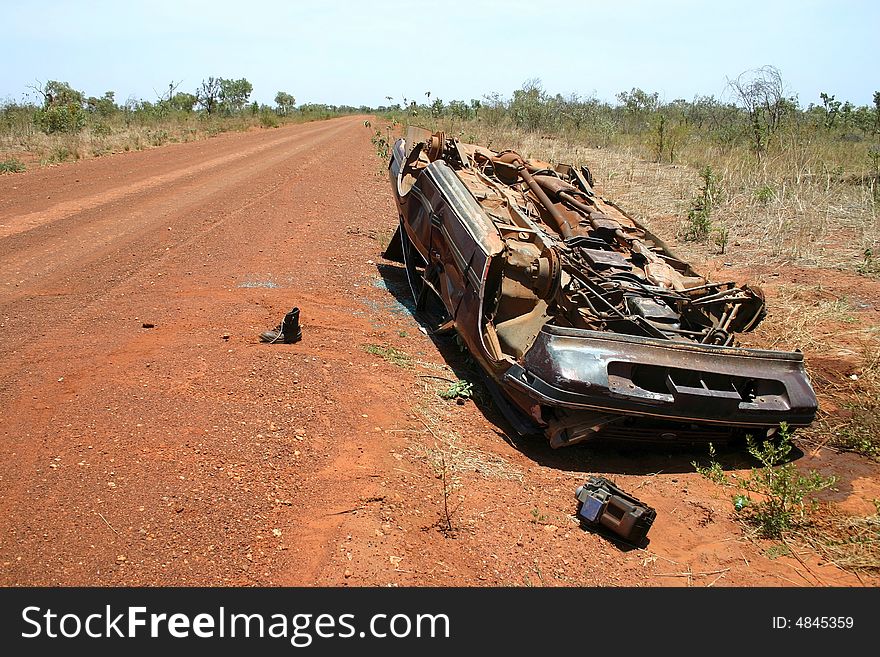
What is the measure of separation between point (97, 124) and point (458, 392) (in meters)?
22.0

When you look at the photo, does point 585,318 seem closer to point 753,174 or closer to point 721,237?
point 721,237

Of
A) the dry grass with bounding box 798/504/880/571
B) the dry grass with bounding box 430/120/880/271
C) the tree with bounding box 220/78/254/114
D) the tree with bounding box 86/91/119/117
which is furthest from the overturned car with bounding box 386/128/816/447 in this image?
the tree with bounding box 220/78/254/114

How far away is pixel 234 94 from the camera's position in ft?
158

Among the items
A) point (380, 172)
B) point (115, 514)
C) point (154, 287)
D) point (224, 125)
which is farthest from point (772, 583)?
point (224, 125)

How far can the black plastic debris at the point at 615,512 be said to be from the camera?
11.9 feet

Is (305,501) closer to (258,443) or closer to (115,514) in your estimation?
(258,443)

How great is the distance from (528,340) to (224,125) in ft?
96.6

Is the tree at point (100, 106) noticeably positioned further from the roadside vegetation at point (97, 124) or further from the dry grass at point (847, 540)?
the dry grass at point (847, 540)

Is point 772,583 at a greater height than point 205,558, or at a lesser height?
lesser

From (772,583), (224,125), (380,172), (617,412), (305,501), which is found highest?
(224,125)

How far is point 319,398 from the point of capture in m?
4.66

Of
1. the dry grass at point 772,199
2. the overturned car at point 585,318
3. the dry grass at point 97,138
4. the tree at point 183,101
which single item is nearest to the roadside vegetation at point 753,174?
the dry grass at point 772,199

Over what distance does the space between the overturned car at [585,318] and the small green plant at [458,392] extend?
0.91ft

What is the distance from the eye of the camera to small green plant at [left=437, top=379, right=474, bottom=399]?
17.5ft
